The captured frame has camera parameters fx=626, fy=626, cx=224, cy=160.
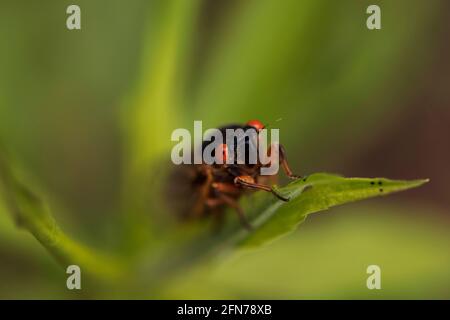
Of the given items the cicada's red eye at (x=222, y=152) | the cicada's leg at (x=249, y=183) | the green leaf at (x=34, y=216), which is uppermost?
the cicada's red eye at (x=222, y=152)

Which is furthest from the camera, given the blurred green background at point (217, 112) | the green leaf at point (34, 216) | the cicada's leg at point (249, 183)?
the blurred green background at point (217, 112)

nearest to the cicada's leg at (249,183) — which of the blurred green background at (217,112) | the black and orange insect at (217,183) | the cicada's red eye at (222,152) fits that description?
the black and orange insect at (217,183)

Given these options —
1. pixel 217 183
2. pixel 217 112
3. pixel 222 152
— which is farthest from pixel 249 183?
pixel 217 112

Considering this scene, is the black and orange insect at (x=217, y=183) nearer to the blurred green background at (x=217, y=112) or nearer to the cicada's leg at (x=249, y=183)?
the cicada's leg at (x=249, y=183)

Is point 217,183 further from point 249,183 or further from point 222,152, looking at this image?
point 249,183

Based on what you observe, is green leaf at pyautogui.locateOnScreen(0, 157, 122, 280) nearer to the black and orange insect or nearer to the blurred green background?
the black and orange insect

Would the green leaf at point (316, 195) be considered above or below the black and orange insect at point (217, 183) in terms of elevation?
below

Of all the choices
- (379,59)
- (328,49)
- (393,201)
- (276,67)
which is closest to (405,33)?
(379,59)
